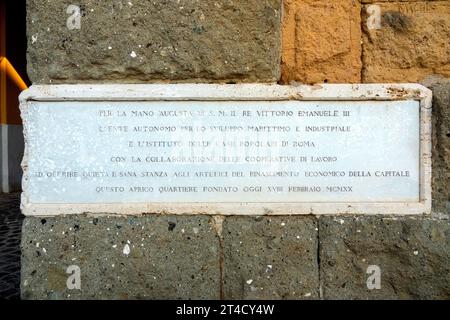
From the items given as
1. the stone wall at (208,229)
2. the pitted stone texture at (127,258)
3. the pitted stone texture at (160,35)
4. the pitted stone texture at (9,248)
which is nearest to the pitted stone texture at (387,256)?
the stone wall at (208,229)

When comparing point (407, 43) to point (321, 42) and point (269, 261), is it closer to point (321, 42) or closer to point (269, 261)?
point (321, 42)

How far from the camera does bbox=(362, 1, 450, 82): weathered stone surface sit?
5.58 ft

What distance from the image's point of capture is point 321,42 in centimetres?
173

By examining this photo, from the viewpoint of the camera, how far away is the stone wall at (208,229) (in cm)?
166

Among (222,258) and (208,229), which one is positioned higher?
(208,229)

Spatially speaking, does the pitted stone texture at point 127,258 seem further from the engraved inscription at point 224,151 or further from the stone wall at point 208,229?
the engraved inscription at point 224,151

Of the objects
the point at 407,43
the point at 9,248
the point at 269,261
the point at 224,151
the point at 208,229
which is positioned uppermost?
the point at 407,43

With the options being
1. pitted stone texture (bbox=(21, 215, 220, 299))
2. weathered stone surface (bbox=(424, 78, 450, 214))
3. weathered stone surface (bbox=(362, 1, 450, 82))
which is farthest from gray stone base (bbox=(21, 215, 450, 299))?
weathered stone surface (bbox=(362, 1, 450, 82))

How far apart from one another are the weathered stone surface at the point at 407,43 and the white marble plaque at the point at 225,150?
111 mm

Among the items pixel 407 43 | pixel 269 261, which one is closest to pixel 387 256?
pixel 269 261

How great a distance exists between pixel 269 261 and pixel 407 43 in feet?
4.06

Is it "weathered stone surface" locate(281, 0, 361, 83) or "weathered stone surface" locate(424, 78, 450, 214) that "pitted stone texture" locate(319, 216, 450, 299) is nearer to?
"weathered stone surface" locate(424, 78, 450, 214)

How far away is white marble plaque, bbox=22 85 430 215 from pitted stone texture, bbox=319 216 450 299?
0.29ft

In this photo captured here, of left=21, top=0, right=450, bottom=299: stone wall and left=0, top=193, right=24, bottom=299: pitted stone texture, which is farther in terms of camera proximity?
left=0, top=193, right=24, bottom=299: pitted stone texture
